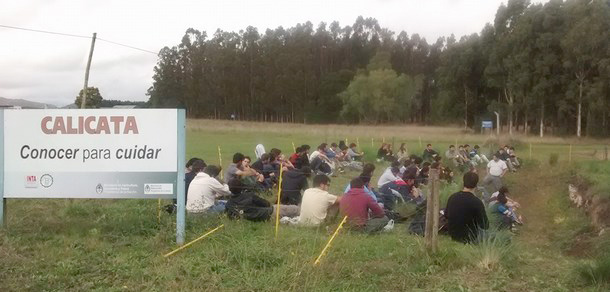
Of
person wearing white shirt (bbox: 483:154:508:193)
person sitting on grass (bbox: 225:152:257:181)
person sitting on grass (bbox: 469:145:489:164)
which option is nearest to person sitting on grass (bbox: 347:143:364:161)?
person sitting on grass (bbox: 469:145:489:164)

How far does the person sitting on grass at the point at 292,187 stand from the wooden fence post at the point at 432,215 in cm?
477

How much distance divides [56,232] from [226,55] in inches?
2654

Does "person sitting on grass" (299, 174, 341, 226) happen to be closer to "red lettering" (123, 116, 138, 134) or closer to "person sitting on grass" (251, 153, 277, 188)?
"red lettering" (123, 116, 138, 134)

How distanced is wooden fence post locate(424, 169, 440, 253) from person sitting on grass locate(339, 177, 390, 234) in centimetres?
181

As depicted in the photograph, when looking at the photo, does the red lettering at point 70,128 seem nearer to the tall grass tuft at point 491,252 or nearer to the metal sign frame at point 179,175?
the metal sign frame at point 179,175

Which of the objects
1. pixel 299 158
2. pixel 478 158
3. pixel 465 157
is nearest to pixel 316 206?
pixel 299 158

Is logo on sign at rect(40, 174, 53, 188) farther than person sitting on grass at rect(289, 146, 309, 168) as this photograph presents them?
No

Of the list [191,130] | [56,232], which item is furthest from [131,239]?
[191,130]

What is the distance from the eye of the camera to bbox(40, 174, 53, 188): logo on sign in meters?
6.94

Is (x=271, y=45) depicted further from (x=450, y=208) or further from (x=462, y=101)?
(x=450, y=208)

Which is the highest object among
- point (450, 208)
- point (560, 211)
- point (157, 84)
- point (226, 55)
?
point (226, 55)

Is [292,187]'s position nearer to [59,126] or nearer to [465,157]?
[59,126]

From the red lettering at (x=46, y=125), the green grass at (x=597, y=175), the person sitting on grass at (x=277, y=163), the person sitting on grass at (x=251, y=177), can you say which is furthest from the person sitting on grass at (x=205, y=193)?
the green grass at (x=597, y=175)

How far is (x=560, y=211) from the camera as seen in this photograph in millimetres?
13914
